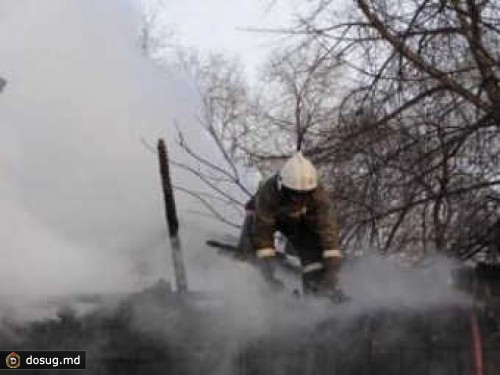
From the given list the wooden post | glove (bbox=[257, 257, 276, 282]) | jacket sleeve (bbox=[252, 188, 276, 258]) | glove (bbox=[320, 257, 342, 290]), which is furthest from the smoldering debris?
the wooden post

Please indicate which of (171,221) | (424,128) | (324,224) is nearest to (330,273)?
(324,224)

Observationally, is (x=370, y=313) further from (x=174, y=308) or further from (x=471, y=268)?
(x=174, y=308)

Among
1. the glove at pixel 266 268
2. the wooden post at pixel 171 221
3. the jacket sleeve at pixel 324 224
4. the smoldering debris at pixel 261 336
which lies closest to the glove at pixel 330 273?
the jacket sleeve at pixel 324 224

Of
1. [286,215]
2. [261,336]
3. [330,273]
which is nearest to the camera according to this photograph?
[261,336]

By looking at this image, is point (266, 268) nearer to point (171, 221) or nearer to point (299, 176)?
point (299, 176)

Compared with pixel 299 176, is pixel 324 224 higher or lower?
lower

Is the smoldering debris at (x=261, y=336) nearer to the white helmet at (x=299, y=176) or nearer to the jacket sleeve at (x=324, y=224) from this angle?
the jacket sleeve at (x=324, y=224)

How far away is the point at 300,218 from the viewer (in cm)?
630

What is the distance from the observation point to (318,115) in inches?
447

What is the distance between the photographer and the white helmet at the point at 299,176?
19.7 feet

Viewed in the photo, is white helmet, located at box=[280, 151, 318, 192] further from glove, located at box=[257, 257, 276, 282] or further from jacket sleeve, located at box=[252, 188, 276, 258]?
glove, located at box=[257, 257, 276, 282]

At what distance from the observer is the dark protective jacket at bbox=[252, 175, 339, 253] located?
20.1 ft

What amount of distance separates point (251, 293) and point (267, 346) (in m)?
0.55

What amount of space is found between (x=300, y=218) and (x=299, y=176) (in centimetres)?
41
